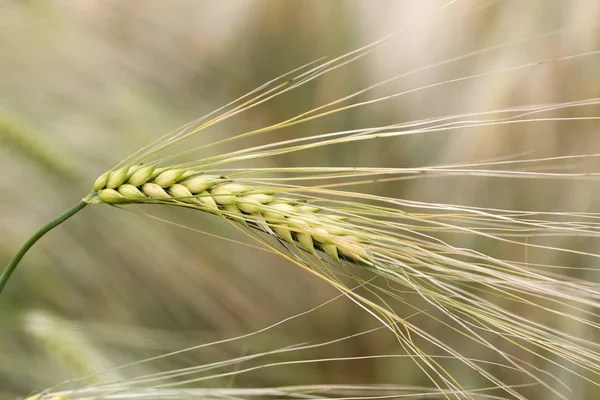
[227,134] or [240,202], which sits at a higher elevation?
[227,134]

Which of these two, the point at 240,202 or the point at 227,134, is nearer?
the point at 240,202

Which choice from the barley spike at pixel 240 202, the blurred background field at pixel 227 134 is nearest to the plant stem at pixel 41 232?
the barley spike at pixel 240 202

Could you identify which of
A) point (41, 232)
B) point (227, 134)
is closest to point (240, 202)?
point (41, 232)

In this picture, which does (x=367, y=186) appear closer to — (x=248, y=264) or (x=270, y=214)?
(x=248, y=264)

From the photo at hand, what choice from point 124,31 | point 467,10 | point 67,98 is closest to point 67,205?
point 67,98

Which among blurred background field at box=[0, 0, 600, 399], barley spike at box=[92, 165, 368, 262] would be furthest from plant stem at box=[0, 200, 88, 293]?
blurred background field at box=[0, 0, 600, 399]

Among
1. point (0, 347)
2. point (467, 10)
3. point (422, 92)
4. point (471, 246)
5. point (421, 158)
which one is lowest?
point (0, 347)

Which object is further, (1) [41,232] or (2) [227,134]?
(2) [227,134]

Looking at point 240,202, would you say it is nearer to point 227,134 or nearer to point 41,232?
point 41,232
